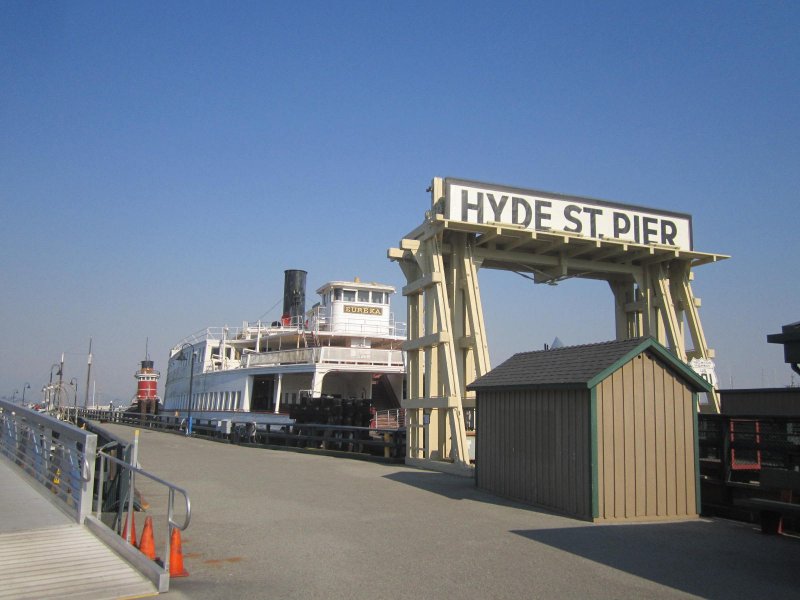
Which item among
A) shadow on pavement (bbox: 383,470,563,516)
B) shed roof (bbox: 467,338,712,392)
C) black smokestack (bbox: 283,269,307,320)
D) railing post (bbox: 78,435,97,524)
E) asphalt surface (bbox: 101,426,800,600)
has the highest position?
black smokestack (bbox: 283,269,307,320)

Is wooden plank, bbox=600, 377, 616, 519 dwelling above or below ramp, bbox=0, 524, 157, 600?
above

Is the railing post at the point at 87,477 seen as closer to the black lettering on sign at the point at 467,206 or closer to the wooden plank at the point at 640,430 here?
the wooden plank at the point at 640,430

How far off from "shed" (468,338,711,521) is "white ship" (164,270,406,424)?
1993 centimetres

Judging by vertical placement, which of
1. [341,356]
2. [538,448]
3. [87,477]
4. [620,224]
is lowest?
[87,477]

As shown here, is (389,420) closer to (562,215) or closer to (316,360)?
(316,360)

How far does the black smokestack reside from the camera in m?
41.7

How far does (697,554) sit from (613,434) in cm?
236

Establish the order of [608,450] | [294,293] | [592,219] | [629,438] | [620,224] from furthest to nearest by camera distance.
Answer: [294,293]
[620,224]
[592,219]
[629,438]
[608,450]

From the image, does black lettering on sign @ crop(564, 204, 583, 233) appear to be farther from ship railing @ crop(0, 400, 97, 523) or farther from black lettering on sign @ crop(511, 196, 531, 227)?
ship railing @ crop(0, 400, 97, 523)

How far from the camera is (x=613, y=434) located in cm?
1006

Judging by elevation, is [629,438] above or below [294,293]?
below

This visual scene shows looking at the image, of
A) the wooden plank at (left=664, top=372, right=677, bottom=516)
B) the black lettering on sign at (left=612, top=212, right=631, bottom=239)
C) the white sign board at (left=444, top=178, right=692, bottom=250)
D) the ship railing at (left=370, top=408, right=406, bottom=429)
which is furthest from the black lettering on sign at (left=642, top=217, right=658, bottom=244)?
the ship railing at (left=370, top=408, right=406, bottom=429)

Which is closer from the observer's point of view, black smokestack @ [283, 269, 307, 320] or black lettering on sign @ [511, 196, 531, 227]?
black lettering on sign @ [511, 196, 531, 227]

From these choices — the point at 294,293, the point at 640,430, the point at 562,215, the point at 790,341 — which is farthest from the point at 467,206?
the point at 294,293
